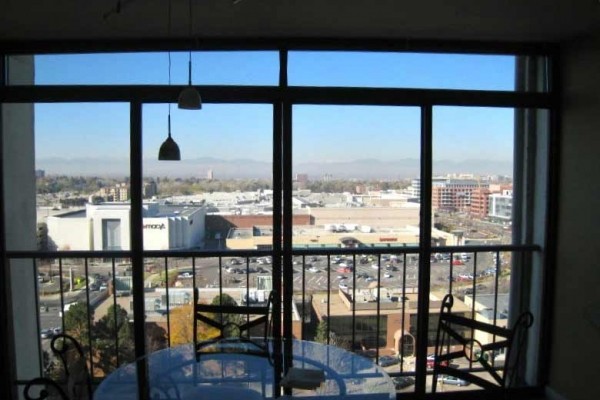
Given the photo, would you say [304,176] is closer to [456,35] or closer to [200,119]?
[200,119]

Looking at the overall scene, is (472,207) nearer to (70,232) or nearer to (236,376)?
(236,376)

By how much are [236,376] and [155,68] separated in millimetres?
2259

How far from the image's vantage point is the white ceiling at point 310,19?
2.40m

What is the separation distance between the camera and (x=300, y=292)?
315cm

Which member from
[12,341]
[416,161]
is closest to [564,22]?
[416,161]

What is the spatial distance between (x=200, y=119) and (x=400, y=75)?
158 cm

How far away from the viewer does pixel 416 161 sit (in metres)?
3.08

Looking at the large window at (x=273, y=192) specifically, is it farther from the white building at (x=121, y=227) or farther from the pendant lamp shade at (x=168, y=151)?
the pendant lamp shade at (x=168, y=151)

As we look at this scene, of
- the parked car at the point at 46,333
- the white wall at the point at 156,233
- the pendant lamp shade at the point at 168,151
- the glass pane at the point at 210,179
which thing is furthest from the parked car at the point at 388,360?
the parked car at the point at 46,333

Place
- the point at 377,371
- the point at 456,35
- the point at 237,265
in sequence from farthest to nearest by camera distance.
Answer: the point at 237,265 → the point at 456,35 → the point at 377,371

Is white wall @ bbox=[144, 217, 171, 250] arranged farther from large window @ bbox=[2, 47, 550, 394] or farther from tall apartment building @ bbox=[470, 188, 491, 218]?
tall apartment building @ bbox=[470, 188, 491, 218]

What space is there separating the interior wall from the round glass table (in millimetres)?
1843

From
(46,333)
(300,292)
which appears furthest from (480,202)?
(46,333)

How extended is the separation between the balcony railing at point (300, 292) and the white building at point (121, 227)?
3.9 inches
